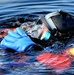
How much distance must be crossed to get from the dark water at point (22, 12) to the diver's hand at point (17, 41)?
0.14m

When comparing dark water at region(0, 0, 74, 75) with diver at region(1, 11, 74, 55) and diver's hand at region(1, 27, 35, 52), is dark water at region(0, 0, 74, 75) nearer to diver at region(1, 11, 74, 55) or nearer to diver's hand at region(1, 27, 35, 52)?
diver's hand at region(1, 27, 35, 52)

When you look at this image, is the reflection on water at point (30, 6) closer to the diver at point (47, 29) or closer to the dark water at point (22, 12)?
the dark water at point (22, 12)

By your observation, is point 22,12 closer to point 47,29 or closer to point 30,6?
point 30,6

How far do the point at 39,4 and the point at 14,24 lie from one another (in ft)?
7.13

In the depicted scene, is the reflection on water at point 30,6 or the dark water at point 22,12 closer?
the dark water at point 22,12

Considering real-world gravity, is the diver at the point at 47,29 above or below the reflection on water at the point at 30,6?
below

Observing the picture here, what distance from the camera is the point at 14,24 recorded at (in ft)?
25.6

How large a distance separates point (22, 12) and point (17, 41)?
3204 millimetres

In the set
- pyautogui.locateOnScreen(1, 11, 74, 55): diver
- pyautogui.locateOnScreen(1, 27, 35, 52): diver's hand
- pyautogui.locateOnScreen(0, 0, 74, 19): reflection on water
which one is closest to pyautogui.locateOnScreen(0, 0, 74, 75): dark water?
pyautogui.locateOnScreen(0, 0, 74, 19): reflection on water

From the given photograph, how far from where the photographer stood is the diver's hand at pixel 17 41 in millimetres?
5727

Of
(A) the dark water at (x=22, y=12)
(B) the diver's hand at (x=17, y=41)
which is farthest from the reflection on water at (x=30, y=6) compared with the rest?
(B) the diver's hand at (x=17, y=41)

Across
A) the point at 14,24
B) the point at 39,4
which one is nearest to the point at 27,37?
the point at 14,24

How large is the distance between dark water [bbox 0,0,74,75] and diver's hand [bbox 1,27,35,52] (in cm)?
14

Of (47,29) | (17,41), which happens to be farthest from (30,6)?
(17,41)
